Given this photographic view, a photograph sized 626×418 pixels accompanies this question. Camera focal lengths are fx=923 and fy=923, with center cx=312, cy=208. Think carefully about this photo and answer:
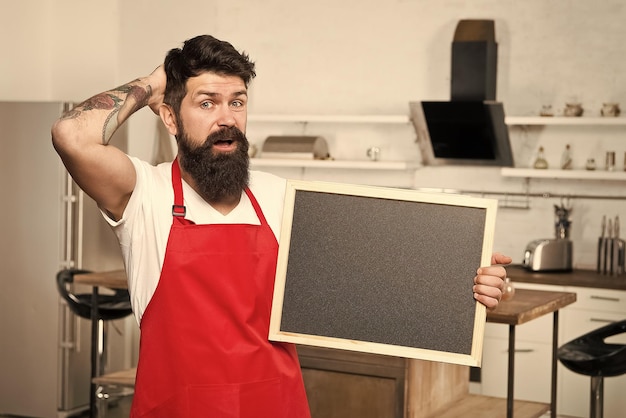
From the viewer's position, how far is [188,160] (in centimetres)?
226

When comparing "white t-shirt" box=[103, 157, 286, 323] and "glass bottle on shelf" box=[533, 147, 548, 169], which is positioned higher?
"glass bottle on shelf" box=[533, 147, 548, 169]

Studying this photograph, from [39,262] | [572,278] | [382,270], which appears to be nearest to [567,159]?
[572,278]

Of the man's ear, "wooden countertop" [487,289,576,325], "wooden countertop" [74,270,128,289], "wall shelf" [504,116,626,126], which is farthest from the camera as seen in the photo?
"wall shelf" [504,116,626,126]

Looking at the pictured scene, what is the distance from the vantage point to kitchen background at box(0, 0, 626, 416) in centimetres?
619

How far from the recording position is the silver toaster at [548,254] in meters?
5.80

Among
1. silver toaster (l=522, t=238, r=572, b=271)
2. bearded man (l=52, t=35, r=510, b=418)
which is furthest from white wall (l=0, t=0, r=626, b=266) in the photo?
bearded man (l=52, t=35, r=510, b=418)

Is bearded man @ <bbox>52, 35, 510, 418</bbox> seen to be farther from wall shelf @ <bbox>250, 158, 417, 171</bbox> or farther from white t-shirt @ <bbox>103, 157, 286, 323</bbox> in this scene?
wall shelf @ <bbox>250, 158, 417, 171</bbox>

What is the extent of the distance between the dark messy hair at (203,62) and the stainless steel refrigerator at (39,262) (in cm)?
400

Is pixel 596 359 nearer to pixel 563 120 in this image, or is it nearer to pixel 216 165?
pixel 563 120

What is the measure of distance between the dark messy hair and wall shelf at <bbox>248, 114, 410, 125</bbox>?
4240mm

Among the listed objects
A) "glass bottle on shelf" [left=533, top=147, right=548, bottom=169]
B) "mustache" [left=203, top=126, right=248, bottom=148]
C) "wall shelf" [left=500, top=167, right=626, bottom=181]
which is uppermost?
"glass bottle on shelf" [left=533, top=147, right=548, bottom=169]

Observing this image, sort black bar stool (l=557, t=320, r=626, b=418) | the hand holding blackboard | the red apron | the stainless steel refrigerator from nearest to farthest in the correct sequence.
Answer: the hand holding blackboard, the red apron, black bar stool (l=557, t=320, r=626, b=418), the stainless steel refrigerator

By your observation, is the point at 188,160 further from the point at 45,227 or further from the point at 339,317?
the point at 45,227

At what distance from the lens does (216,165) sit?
2205 millimetres
